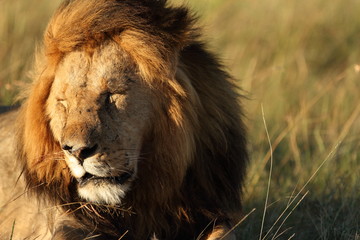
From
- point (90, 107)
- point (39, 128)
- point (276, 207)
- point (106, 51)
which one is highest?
point (106, 51)

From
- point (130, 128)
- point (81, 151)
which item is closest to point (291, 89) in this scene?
point (130, 128)

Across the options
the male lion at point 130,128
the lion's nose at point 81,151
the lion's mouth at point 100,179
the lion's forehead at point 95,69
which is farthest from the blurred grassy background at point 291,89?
the lion's nose at point 81,151

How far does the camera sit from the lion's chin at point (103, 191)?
9.77ft

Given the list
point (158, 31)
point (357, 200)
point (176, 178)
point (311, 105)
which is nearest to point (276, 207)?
point (357, 200)

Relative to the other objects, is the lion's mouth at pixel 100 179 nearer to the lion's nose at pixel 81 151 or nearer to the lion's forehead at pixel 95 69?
the lion's nose at pixel 81 151

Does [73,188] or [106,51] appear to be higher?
[106,51]

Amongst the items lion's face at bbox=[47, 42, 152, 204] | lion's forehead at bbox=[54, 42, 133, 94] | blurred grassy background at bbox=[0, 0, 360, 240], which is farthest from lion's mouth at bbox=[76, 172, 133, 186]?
blurred grassy background at bbox=[0, 0, 360, 240]

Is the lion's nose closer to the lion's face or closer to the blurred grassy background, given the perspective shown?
the lion's face

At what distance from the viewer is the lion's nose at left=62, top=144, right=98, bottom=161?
287cm

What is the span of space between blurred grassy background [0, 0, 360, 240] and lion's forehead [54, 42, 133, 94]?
533 mm

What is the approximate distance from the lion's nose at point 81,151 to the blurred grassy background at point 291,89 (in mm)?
910

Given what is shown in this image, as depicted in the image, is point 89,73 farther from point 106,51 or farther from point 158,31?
point 158,31

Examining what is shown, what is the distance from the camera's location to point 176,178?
3.21 metres

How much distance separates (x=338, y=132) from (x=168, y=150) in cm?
319
